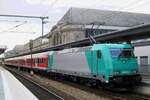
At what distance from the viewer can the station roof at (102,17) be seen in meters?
79.6

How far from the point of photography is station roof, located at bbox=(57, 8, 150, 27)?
261 feet

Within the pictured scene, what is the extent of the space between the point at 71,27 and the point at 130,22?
17771 mm

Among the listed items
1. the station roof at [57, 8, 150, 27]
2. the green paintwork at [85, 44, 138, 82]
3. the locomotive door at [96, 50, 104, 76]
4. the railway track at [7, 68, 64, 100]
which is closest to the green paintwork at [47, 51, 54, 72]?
the railway track at [7, 68, 64, 100]

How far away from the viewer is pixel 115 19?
8500 centimetres

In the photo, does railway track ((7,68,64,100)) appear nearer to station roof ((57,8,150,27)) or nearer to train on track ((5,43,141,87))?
train on track ((5,43,141,87))

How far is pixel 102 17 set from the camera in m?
83.1

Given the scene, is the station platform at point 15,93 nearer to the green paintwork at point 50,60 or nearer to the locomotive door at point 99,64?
the locomotive door at point 99,64

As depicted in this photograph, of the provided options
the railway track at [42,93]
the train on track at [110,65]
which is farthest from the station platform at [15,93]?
the train on track at [110,65]

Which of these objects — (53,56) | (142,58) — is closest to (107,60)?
(53,56)

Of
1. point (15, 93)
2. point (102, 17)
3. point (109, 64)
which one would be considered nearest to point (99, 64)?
point (109, 64)

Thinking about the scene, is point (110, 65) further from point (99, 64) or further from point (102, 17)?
point (102, 17)

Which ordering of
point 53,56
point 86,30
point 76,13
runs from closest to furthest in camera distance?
point 53,56 → point 86,30 → point 76,13

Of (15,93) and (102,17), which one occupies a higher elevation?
(102,17)

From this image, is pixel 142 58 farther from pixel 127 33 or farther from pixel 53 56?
pixel 127 33
